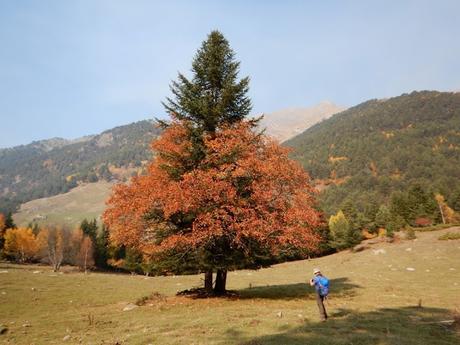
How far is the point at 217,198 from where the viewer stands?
21.2 meters

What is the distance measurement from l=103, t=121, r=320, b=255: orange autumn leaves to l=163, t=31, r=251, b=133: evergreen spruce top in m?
1.28

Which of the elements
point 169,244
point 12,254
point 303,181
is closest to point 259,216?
point 303,181

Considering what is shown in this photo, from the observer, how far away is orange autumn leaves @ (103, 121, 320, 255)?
2128 centimetres

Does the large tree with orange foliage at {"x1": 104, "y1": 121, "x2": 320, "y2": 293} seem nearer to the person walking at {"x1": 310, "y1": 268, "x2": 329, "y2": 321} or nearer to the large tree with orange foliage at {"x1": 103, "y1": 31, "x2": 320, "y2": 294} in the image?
the large tree with orange foliage at {"x1": 103, "y1": 31, "x2": 320, "y2": 294}

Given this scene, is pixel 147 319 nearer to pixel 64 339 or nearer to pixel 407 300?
pixel 64 339

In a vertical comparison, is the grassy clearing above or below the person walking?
below

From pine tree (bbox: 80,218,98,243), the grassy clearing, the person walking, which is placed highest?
pine tree (bbox: 80,218,98,243)

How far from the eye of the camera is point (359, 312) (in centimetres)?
1811

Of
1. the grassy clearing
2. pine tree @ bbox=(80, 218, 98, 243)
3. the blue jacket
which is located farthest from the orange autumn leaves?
pine tree @ bbox=(80, 218, 98, 243)

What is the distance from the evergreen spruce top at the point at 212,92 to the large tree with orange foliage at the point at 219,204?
51.8 inches

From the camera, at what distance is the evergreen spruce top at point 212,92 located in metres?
25.2

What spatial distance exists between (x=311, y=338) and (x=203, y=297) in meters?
12.4

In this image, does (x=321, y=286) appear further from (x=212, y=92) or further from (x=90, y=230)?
(x=90, y=230)

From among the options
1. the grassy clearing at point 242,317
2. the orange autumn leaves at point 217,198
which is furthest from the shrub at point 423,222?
the orange autumn leaves at point 217,198
